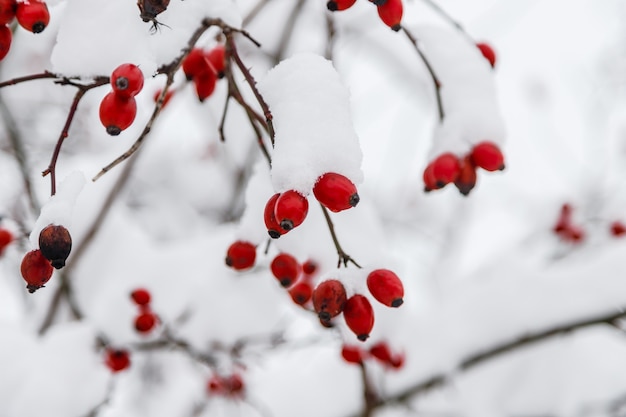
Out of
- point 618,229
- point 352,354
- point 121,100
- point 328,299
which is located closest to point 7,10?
point 121,100

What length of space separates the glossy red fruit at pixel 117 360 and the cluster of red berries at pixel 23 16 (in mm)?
1299

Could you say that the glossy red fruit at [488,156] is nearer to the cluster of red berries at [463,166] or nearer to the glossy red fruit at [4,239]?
the cluster of red berries at [463,166]

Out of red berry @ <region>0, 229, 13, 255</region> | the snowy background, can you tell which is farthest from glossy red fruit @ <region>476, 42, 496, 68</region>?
red berry @ <region>0, 229, 13, 255</region>

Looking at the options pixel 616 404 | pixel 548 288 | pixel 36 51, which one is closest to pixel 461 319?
pixel 548 288

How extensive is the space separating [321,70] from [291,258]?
0.53m

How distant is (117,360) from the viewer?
2088mm

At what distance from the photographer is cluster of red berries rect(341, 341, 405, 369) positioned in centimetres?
170

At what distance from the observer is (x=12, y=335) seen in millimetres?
2299

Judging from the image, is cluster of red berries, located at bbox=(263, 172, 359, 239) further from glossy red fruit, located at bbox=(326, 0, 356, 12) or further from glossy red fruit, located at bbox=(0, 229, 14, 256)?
glossy red fruit, located at bbox=(0, 229, 14, 256)

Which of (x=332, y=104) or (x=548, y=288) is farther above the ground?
(x=332, y=104)

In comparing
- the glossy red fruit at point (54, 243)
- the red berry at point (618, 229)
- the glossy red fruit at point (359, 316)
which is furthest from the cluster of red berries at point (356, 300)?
the red berry at point (618, 229)

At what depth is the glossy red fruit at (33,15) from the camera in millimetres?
1162

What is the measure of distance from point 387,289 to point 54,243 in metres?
0.73

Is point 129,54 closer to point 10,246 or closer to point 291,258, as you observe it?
point 291,258
